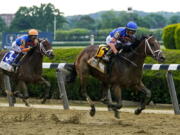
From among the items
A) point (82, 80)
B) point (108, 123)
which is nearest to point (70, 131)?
point (108, 123)

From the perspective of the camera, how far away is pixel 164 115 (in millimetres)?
10328

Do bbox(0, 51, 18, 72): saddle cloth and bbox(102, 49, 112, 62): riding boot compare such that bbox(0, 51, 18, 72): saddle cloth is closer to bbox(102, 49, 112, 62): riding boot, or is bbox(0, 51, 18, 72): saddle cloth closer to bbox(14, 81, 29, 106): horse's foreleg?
bbox(14, 81, 29, 106): horse's foreleg

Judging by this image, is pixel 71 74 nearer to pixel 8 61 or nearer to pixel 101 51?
pixel 101 51

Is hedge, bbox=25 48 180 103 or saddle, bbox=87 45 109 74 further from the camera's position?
hedge, bbox=25 48 180 103

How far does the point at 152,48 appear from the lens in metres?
9.78

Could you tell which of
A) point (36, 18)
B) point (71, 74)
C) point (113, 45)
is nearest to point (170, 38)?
point (71, 74)

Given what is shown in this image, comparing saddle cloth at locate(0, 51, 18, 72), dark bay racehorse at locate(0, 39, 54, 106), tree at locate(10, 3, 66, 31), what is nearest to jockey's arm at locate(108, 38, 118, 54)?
dark bay racehorse at locate(0, 39, 54, 106)

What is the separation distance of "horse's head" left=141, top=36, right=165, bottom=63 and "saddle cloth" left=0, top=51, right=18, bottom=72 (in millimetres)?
3501

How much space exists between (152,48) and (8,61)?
3.81m

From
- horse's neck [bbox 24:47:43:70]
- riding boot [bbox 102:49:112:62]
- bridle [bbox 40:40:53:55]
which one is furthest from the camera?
horse's neck [bbox 24:47:43:70]

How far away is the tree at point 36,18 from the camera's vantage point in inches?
1805

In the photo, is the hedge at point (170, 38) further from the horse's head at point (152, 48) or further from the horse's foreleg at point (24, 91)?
the horse's head at point (152, 48)

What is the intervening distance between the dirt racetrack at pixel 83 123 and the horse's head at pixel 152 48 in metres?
0.96

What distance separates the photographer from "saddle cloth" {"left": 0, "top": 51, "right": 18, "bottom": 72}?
1258cm
